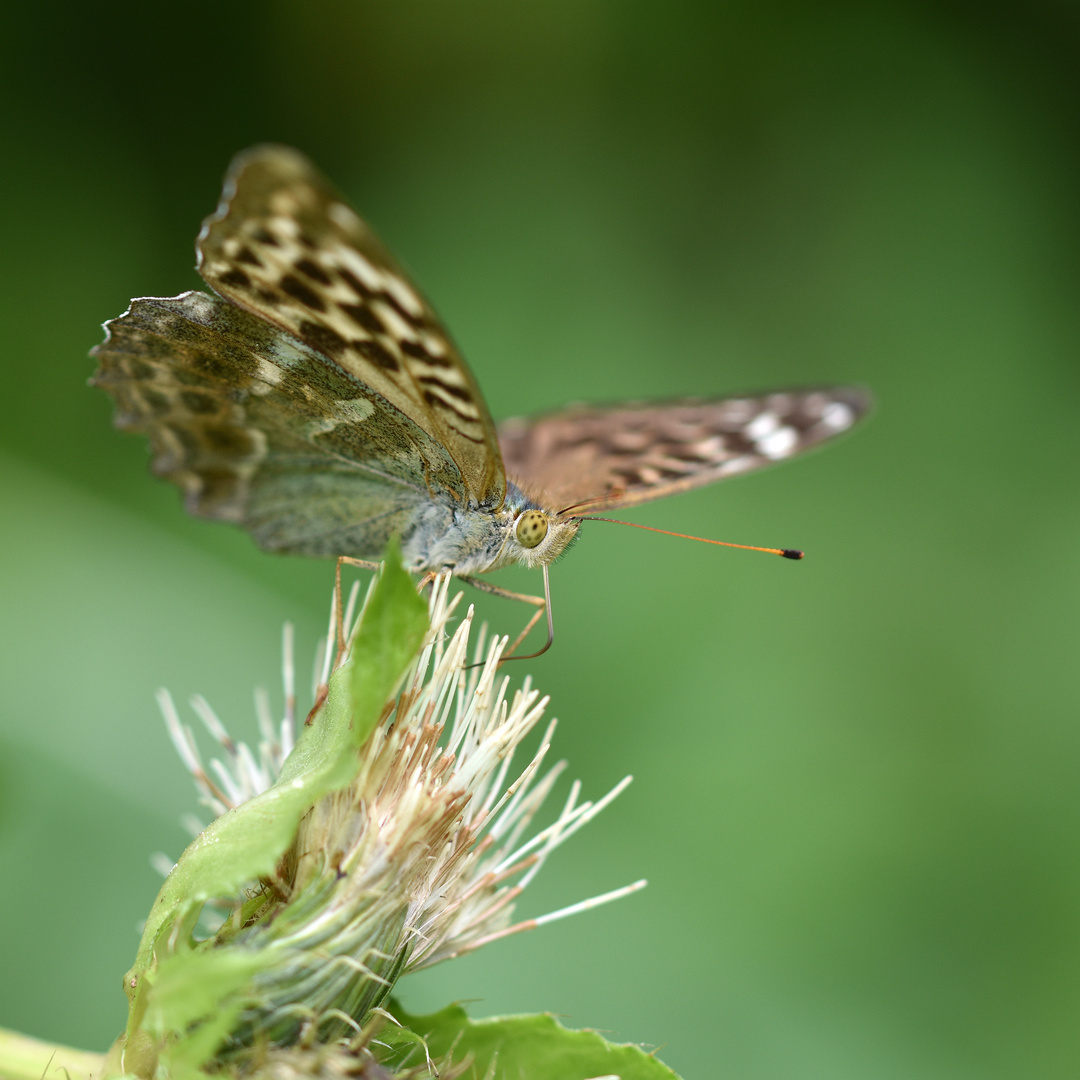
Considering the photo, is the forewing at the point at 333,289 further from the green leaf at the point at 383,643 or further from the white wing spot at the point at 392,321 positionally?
the green leaf at the point at 383,643

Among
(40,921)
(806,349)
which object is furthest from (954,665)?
(40,921)

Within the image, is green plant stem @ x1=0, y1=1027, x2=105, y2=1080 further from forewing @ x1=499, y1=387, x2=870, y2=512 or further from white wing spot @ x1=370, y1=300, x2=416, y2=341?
forewing @ x1=499, y1=387, x2=870, y2=512

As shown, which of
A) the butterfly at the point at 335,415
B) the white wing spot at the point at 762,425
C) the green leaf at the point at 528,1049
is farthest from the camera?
the white wing spot at the point at 762,425

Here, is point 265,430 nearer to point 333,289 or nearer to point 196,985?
point 333,289

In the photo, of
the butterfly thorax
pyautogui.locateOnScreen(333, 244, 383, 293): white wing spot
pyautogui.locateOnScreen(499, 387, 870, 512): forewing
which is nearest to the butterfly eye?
the butterfly thorax

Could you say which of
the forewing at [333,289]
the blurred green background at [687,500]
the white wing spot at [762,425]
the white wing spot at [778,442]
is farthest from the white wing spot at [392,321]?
the blurred green background at [687,500]

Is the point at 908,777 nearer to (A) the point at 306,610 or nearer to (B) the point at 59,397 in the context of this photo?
(A) the point at 306,610

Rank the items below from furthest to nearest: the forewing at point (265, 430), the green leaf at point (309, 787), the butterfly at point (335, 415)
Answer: the forewing at point (265, 430)
the butterfly at point (335, 415)
the green leaf at point (309, 787)
